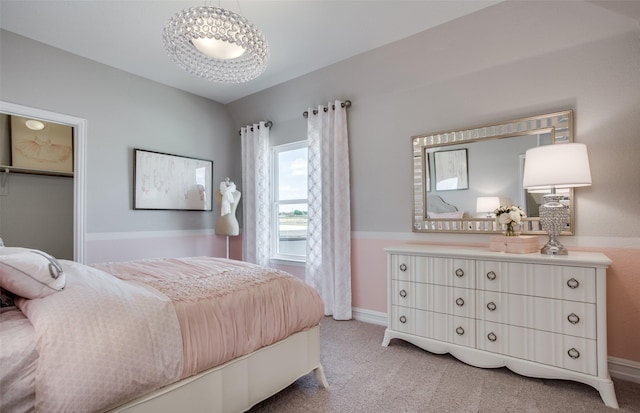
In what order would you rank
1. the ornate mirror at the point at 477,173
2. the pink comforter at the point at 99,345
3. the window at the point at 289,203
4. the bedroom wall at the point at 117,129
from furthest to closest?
the window at the point at 289,203, the bedroom wall at the point at 117,129, the ornate mirror at the point at 477,173, the pink comforter at the point at 99,345

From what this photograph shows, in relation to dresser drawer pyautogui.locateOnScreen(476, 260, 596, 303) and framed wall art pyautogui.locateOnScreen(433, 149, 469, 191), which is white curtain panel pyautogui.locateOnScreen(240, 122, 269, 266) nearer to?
framed wall art pyautogui.locateOnScreen(433, 149, 469, 191)

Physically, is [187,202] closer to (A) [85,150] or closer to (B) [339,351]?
(A) [85,150]

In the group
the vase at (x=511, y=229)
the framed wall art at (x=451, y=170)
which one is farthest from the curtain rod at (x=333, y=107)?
the vase at (x=511, y=229)

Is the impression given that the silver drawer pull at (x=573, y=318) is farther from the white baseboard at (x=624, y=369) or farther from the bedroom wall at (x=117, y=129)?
the bedroom wall at (x=117, y=129)

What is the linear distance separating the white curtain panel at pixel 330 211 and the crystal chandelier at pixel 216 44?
3.97 ft

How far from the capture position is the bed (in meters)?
1.00

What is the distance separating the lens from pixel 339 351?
250 cm

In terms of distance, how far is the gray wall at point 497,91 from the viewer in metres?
2.10

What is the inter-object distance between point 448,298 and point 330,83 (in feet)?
8.28

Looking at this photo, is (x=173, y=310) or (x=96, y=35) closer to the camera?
(x=173, y=310)

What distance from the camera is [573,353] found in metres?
1.86

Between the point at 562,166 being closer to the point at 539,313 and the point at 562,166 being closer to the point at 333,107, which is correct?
the point at 539,313

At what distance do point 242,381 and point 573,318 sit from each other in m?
1.95

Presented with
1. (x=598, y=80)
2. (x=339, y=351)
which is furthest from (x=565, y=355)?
(x=598, y=80)
